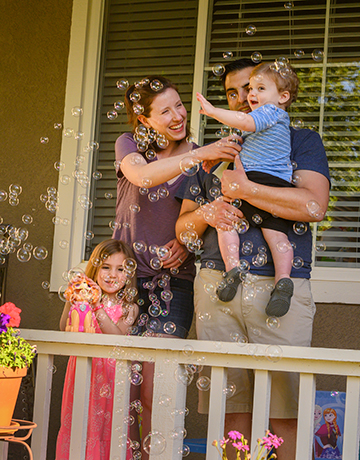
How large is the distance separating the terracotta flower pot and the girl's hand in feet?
2.55

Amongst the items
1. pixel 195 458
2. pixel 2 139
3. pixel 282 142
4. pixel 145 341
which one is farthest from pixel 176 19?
pixel 195 458

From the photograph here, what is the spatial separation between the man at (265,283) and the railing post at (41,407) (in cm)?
61

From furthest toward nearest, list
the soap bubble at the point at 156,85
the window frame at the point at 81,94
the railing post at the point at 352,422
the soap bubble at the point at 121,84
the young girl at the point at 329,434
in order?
1. the window frame at the point at 81,94
2. the young girl at the point at 329,434
3. the soap bubble at the point at 121,84
4. the soap bubble at the point at 156,85
5. the railing post at the point at 352,422

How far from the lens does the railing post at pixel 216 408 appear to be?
2.11 m

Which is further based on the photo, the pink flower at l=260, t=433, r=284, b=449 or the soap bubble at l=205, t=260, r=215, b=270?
the soap bubble at l=205, t=260, r=215, b=270

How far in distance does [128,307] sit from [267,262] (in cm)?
73

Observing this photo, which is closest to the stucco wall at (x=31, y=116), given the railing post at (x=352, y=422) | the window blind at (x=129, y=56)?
the window blind at (x=129, y=56)

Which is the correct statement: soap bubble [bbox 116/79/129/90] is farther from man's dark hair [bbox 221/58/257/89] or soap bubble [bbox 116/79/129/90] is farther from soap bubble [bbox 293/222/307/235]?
soap bubble [bbox 293/222/307/235]

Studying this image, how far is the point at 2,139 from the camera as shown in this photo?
4117 millimetres

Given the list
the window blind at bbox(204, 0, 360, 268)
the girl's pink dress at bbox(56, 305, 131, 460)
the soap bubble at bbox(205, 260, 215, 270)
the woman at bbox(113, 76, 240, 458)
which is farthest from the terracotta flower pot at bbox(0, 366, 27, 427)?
the window blind at bbox(204, 0, 360, 268)

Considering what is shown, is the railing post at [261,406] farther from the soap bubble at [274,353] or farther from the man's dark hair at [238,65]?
the man's dark hair at [238,65]

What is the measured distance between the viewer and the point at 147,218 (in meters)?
2.73

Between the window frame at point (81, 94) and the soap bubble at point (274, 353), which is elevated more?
the window frame at point (81, 94)

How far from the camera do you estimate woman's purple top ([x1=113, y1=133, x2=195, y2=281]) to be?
2.69 metres
